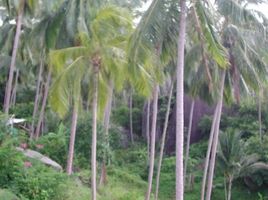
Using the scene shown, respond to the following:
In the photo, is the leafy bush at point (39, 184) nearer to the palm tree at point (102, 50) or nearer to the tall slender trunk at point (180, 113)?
the palm tree at point (102, 50)

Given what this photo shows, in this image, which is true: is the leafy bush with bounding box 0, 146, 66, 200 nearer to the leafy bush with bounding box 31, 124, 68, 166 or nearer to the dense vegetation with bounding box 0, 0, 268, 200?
the dense vegetation with bounding box 0, 0, 268, 200

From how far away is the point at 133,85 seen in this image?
1677 cm

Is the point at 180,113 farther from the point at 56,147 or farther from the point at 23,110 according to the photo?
the point at 23,110

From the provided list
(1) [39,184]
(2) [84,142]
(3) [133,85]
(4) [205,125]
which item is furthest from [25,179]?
(4) [205,125]

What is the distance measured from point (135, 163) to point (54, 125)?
6.11 m

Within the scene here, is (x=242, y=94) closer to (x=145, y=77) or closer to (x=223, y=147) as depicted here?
(x=223, y=147)

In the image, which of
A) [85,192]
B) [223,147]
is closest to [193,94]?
[223,147]

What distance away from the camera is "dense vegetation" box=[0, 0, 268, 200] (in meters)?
13.9

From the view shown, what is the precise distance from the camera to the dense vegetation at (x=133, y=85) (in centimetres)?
1386

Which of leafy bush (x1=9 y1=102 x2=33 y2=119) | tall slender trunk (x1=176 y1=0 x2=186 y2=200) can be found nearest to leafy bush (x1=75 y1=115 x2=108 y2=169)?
leafy bush (x1=9 y1=102 x2=33 y2=119)

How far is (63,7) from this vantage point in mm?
21750

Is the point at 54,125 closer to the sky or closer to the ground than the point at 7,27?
closer to the ground

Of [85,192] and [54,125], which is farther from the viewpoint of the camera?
[54,125]

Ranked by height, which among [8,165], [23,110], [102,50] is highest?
[102,50]
